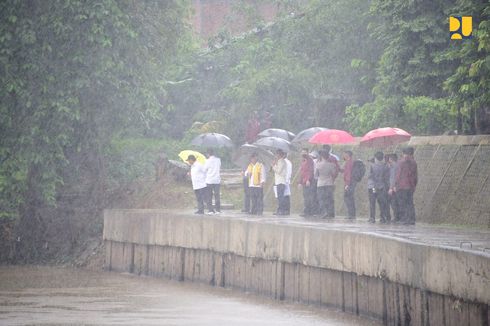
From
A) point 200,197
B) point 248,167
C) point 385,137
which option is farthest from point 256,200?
point 385,137

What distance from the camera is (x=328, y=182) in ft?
88.8

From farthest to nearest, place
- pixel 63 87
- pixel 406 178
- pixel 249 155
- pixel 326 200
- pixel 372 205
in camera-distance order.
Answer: pixel 63 87, pixel 249 155, pixel 326 200, pixel 372 205, pixel 406 178

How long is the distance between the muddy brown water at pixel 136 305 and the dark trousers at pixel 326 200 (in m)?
3.32

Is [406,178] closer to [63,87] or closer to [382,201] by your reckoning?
[382,201]

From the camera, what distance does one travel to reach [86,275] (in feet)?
103

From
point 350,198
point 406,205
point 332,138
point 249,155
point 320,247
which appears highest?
point 332,138

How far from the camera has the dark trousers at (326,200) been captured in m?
27.3

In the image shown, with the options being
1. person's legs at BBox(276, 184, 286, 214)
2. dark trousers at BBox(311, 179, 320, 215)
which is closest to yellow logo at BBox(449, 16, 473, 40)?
dark trousers at BBox(311, 179, 320, 215)

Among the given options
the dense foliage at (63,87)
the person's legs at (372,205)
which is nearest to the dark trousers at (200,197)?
the person's legs at (372,205)

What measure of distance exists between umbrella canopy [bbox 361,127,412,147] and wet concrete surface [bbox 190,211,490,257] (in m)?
1.85

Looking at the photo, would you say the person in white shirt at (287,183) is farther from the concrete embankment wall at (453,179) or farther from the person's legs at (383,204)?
the person's legs at (383,204)

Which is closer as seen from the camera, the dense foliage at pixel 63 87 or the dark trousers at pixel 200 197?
the dark trousers at pixel 200 197

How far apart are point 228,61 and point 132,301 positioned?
21.9m

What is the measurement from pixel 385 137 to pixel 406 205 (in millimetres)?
2451
